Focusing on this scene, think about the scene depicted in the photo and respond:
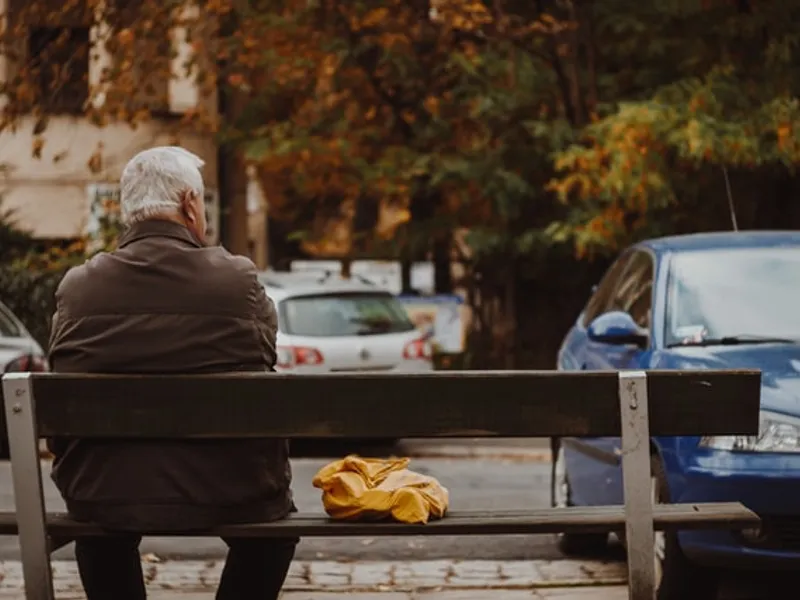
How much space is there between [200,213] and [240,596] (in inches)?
43.7

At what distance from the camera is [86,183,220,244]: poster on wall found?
888 inches

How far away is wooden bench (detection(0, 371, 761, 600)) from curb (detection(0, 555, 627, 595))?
2.80 metres

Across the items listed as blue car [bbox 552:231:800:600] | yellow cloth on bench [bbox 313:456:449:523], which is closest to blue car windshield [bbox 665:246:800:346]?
blue car [bbox 552:231:800:600]

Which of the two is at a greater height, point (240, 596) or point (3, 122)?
point (3, 122)

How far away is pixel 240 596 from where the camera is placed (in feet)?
17.4

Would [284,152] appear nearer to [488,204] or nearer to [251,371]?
[488,204]

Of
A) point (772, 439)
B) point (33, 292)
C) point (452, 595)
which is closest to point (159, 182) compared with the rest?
point (772, 439)

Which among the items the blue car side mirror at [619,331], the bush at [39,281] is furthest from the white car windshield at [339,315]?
the blue car side mirror at [619,331]

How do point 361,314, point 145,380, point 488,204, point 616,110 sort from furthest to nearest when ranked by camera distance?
point 488,204, point 616,110, point 361,314, point 145,380

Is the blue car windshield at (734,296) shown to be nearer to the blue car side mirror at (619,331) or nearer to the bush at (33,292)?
the blue car side mirror at (619,331)

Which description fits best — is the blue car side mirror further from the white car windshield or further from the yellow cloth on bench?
the white car windshield

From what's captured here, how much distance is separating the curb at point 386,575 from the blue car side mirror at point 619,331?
110 centimetres

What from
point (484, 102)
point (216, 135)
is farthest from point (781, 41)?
point (216, 135)

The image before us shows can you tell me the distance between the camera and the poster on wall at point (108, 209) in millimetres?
22547
